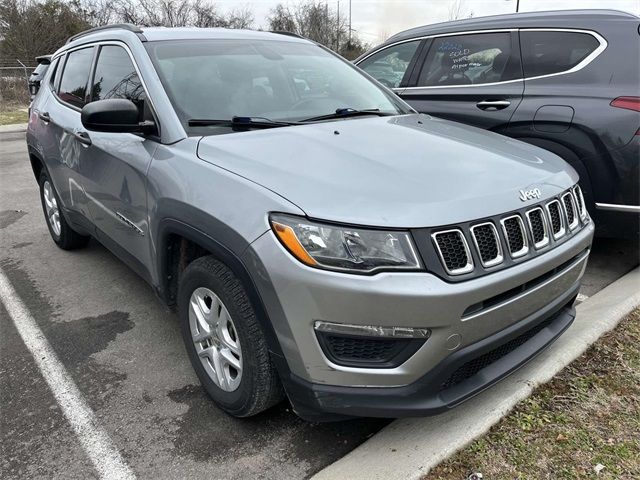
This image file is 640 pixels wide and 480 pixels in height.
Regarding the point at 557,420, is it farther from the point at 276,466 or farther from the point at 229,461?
the point at 229,461

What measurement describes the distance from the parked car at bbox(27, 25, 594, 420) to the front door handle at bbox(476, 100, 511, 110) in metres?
1.38

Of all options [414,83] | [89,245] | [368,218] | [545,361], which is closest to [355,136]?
[368,218]

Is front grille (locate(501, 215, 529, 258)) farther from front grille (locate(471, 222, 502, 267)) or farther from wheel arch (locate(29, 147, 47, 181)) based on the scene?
wheel arch (locate(29, 147, 47, 181))

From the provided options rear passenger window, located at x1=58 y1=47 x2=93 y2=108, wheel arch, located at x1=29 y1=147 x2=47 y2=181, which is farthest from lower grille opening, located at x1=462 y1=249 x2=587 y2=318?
wheel arch, located at x1=29 y1=147 x2=47 y2=181

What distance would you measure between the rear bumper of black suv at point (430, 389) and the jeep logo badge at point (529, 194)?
1.59ft

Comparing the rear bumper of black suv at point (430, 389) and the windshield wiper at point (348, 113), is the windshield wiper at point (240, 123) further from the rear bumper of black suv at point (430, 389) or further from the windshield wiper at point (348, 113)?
the rear bumper of black suv at point (430, 389)

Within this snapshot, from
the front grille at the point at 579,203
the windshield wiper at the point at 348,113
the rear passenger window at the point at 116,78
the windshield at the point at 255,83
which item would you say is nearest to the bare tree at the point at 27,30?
the rear passenger window at the point at 116,78

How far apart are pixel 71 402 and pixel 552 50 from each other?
4.14 m

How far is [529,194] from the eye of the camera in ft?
7.25

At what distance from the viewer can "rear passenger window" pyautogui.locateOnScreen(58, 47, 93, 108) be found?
3867 millimetres

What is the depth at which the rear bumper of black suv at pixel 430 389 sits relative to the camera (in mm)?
1963

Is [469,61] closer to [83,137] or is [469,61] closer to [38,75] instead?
[83,137]

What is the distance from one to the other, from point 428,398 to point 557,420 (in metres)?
0.68

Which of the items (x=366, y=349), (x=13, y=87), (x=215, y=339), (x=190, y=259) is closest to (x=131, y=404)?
(x=215, y=339)
